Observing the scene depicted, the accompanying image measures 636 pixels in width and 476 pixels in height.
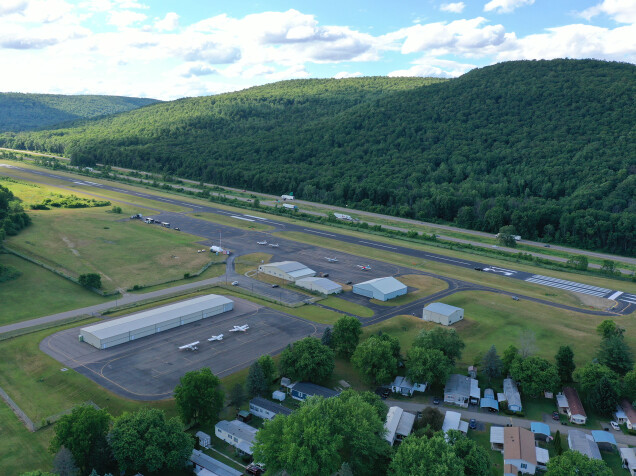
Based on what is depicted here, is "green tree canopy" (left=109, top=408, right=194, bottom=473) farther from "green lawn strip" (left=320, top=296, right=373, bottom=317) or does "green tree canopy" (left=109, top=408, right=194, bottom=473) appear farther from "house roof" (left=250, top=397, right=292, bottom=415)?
"green lawn strip" (left=320, top=296, right=373, bottom=317)

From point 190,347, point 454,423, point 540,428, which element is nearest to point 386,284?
point 190,347

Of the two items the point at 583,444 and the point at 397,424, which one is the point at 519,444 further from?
the point at 397,424

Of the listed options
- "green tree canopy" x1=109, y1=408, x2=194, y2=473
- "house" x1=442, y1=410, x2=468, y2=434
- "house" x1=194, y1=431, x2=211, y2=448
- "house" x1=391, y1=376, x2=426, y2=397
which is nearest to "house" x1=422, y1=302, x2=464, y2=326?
"house" x1=391, y1=376, x2=426, y2=397

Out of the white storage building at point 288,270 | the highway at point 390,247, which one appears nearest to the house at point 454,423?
the white storage building at point 288,270

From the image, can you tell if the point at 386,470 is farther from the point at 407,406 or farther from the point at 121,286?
the point at 121,286

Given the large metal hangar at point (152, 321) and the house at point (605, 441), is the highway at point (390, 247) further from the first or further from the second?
the large metal hangar at point (152, 321)

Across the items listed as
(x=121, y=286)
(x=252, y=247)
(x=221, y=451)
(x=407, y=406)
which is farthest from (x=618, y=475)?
(x=252, y=247)
